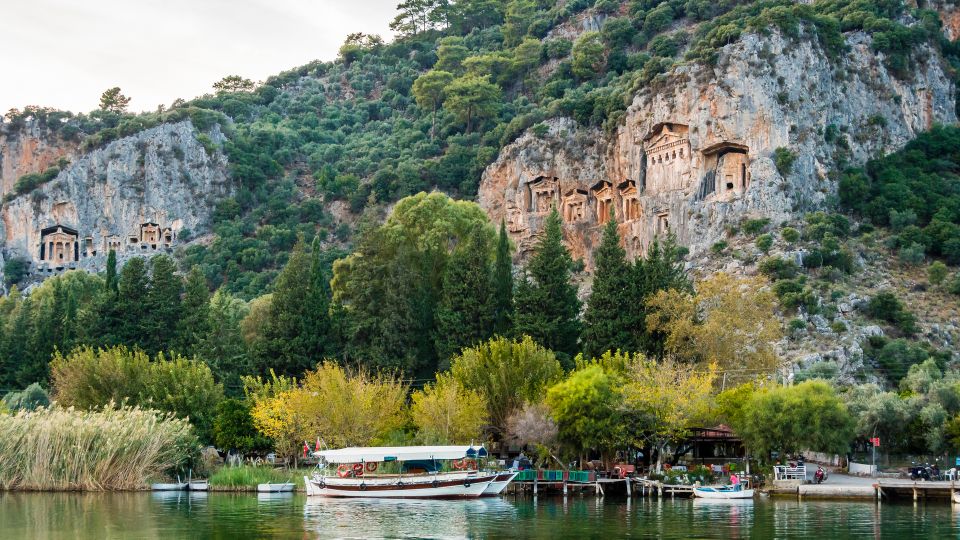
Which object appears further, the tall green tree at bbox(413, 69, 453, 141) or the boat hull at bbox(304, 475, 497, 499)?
the tall green tree at bbox(413, 69, 453, 141)

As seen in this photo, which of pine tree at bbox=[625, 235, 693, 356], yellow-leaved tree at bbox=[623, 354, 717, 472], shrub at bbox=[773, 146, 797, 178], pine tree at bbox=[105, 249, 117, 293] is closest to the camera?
yellow-leaved tree at bbox=[623, 354, 717, 472]

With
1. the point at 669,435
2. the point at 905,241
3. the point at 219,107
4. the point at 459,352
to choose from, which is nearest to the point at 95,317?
the point at 459,352

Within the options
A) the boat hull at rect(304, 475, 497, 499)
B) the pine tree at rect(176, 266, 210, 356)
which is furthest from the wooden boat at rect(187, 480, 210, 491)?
the pine tree at rect(176, 266, 210, 356)

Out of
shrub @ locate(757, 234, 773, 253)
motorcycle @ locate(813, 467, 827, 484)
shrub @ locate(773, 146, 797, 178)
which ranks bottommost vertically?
motorcycle @ locate(813, 467, 827, 484)

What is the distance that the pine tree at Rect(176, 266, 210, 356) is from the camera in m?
80.5

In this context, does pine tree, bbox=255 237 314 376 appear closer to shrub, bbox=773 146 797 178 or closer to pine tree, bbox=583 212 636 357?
pine tree, bbox=583 212 636 357

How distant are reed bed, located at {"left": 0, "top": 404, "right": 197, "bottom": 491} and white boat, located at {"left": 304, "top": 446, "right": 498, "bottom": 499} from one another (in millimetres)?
8552

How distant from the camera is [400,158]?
129750mm

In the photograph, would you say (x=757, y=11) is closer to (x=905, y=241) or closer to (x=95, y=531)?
(x=905, y=241)

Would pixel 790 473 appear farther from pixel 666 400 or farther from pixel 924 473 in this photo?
pixel 666 400

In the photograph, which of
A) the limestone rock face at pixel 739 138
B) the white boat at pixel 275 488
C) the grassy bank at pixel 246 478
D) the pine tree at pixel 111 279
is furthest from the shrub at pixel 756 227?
the pine tree at pixel 111 279

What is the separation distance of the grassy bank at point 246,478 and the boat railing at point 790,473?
23759 mm

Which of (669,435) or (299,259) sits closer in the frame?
(669,435)

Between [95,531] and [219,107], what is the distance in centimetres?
11169
